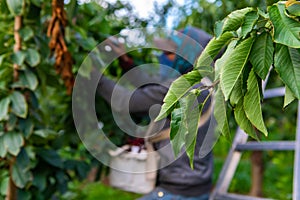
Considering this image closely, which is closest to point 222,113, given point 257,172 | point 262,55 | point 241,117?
point 241,117

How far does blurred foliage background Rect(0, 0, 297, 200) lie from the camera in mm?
1623

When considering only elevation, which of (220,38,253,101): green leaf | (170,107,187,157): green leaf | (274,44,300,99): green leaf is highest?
(220,38,253,101): green leaf

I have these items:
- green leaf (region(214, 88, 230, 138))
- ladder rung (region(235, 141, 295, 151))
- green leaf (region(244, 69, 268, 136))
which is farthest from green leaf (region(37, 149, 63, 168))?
green leaf (region(244, 69, 268, 136))

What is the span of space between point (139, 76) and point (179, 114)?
3.49 ft

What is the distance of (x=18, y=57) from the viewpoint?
1.60 m

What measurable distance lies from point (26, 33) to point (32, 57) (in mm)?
90

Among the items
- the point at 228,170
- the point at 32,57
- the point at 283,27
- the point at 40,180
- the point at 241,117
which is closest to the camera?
the point at 283,27

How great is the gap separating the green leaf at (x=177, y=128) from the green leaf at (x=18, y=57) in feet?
3.07

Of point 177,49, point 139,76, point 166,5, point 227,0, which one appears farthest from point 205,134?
point 227,0

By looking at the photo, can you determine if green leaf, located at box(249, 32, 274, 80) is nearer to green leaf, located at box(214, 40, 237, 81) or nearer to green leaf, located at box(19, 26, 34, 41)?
green leaf, located at box(214, 40, 237, 81)

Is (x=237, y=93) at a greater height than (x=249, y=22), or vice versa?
(x=249, y=22)

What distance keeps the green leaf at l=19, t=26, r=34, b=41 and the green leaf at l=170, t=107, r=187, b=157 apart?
39.0 inches

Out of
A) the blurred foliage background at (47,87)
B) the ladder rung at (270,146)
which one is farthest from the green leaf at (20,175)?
the ladder rung at (270,146)

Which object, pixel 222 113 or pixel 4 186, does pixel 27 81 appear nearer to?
pixel 4 186
